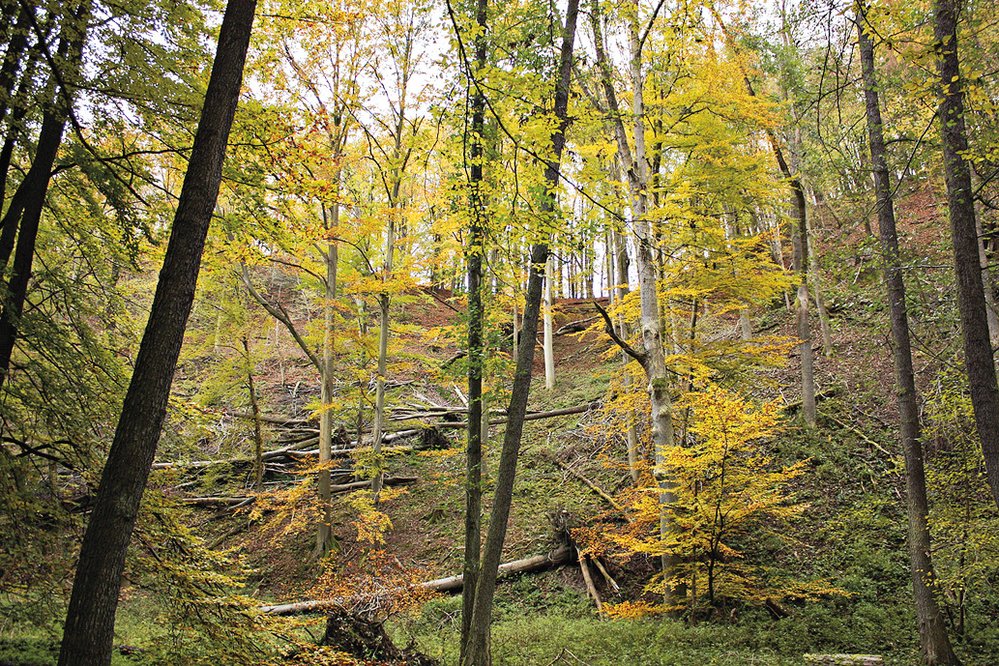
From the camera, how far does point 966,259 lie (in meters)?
5.38

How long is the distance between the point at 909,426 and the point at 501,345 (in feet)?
18.1

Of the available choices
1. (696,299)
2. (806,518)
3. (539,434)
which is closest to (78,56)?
(696,299)

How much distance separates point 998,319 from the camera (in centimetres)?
989

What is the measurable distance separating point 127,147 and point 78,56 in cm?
103

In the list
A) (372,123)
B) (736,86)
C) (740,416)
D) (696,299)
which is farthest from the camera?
(372,123)

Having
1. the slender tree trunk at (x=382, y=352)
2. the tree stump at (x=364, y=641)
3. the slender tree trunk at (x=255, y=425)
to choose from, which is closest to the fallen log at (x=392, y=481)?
the slender tree trunk at (x=255, y=425)

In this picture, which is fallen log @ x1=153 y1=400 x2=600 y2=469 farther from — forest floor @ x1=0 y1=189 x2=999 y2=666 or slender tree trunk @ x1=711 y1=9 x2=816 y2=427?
slender tree trunk @ x1=711 y1=9 x2=816 y2=427

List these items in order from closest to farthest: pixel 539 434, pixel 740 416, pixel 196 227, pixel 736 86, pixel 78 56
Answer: pixel 196 227 < pixel 78 56 < pixel 740 416 < pixel 736 86 < pixel 539 434

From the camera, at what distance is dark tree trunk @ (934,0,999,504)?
505cm

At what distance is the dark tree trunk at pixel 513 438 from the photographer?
5.66m

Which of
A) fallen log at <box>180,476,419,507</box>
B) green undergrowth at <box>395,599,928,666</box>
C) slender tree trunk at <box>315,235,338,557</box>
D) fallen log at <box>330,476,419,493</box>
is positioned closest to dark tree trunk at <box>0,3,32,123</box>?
slender tree trunk at <box>315,235,338,557</box>

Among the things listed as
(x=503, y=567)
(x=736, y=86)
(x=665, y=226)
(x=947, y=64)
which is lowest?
(x=503, y=567)

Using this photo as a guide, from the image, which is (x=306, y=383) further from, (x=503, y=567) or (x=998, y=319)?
(x=998, y=319)

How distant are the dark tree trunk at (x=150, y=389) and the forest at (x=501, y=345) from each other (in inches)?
0.9
